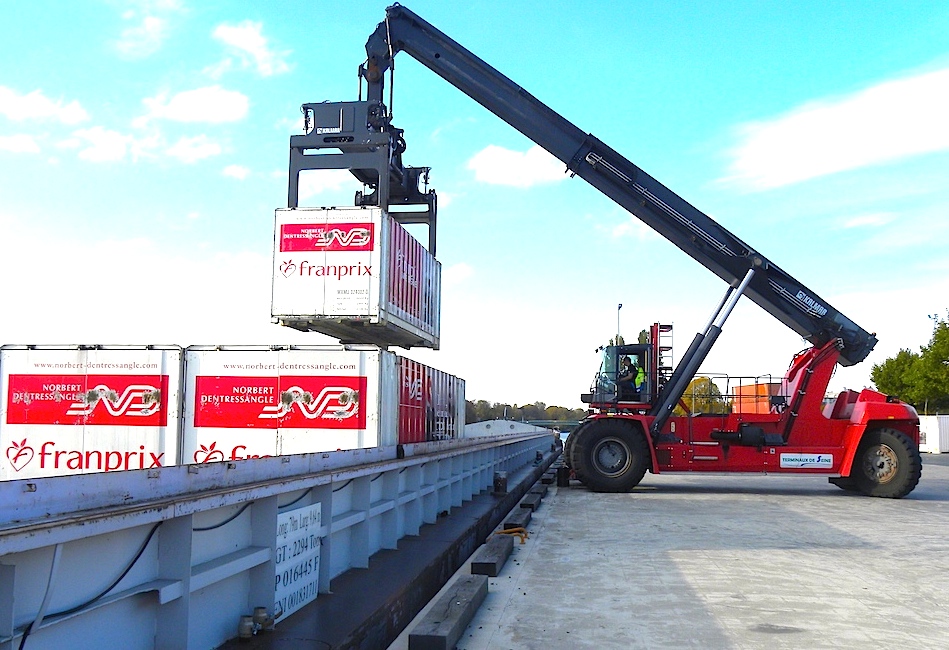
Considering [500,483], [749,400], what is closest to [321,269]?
[500,483]

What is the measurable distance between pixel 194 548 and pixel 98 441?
7337 mm

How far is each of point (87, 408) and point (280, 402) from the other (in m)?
2.48

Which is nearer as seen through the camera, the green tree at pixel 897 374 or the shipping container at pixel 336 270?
the shipping container at pixel 336 270

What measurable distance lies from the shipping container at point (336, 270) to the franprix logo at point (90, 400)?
2.96 metres

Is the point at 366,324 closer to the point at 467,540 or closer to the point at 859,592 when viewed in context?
the point at 467,540

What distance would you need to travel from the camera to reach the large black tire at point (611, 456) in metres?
16.7

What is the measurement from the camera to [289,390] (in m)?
10.7

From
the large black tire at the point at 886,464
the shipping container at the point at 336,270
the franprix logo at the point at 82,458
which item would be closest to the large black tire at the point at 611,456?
the large black tire at the point at 886,464

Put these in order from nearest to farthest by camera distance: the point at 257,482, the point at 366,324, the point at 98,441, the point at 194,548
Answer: the point at 194,548
the point at 257,482
the point at 98,441
the point at 366,324

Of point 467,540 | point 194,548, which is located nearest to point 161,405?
point 467,540

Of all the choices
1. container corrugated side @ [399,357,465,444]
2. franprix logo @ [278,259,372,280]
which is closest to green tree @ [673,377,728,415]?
container corrugated side @ [399,357,465,444]

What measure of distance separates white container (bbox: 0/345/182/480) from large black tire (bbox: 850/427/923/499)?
1315cm

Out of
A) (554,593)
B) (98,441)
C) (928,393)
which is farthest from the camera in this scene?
(928,393)

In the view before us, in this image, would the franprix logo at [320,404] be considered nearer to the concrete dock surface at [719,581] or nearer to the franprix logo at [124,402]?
the franprix logo at [124,402]
